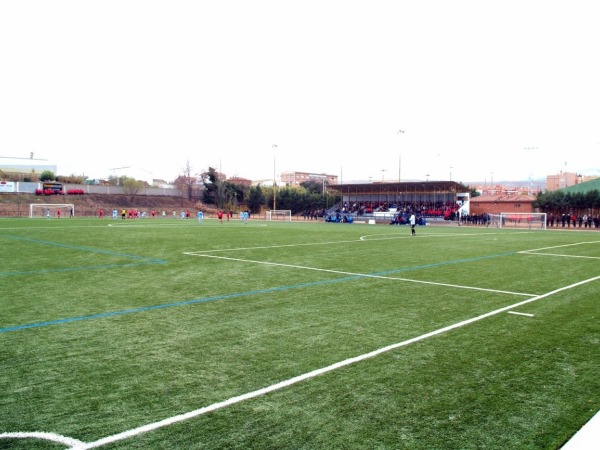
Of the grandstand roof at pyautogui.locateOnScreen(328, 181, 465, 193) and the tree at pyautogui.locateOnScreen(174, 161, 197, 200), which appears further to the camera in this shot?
the tree at pyautogui.locateOnScreen(174, 161, 197, 200)

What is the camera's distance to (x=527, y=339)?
6.53 metres

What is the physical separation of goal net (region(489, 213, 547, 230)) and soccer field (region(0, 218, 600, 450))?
130 ft

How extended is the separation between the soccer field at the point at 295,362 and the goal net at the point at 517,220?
3972 centimetres

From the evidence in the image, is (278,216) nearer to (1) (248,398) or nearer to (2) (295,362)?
(2) (295,362)

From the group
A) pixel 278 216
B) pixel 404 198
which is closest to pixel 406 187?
pixel 404 198

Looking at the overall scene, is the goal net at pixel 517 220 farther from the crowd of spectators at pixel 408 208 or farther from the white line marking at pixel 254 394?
the white line marking at pixel 254 394

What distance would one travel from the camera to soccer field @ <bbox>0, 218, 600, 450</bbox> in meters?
3.81

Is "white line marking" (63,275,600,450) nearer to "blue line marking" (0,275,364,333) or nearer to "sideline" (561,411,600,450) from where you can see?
"sideline" (561,411,600,450)

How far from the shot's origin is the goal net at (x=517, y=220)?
48.4 m

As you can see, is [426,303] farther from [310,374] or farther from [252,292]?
[310,374]

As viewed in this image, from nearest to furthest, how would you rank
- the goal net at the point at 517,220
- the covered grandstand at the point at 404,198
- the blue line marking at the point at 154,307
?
the blue line marking at the point at 154,307 → the goal net at the point at 517,220 → the covered grandstand at the point at 404,198

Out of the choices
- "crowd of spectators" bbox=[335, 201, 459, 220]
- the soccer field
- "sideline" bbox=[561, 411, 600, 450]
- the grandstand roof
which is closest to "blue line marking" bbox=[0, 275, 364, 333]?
the soccer field

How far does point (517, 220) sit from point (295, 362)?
165 feet

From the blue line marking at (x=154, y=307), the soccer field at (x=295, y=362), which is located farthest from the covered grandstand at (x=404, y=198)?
the soccer field at (x=295, y=362)
